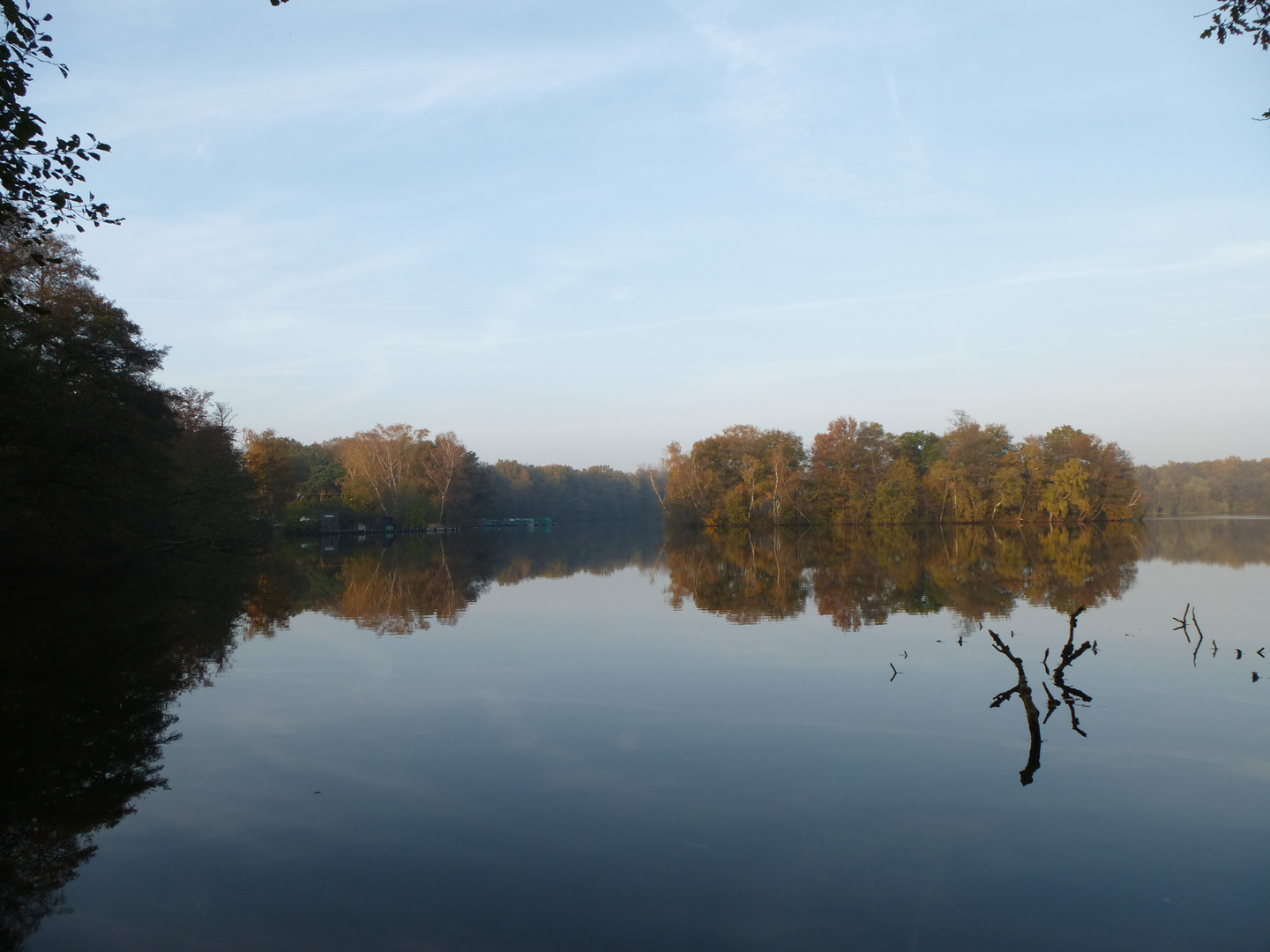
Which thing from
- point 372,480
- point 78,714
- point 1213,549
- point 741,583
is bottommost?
point 1213,549

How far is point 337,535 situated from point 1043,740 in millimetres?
63149

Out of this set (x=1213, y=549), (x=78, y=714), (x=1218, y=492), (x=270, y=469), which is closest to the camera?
(x=78, y=714)

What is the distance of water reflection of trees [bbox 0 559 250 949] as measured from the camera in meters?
Answer: 5.02

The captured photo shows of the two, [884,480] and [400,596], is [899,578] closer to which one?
[400,596]

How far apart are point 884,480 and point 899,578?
169ft

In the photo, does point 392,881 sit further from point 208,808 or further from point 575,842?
point 208,808

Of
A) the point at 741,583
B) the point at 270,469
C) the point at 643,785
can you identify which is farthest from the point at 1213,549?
the point at 270,469

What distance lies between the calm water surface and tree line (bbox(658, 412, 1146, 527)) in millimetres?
56452

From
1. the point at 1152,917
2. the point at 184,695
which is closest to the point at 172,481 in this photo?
the point at 184,695

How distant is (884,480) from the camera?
233 ft

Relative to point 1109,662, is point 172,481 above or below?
above

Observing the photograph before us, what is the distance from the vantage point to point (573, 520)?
133 meters

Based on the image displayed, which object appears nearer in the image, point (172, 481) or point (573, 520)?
point (172, 481)

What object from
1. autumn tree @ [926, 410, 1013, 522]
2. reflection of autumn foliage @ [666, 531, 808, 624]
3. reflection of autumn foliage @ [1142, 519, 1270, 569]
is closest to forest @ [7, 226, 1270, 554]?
autumn tree @ [926, 410, 1013, 522]
